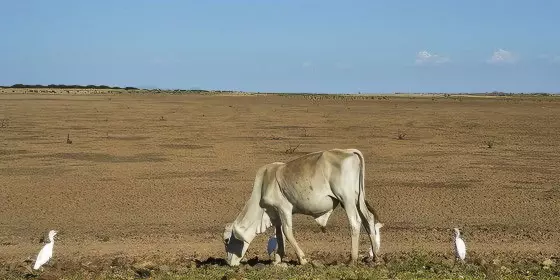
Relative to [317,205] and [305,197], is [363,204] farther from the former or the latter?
[305,197]

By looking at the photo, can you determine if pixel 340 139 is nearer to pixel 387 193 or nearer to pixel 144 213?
pixel 387 193

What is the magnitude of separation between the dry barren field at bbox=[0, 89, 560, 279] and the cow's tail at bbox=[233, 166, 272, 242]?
1.88ft

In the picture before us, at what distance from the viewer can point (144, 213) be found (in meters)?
19.8

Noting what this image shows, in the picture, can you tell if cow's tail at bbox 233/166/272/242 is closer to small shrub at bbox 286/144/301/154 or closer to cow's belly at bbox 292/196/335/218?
cow's belly at bbox 292/196/335/218

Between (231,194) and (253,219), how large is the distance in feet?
31.0

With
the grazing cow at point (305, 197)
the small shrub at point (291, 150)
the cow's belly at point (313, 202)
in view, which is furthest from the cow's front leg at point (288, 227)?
the small shrub at point (291, 150)

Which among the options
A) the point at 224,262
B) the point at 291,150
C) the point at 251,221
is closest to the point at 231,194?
the point at 224,262

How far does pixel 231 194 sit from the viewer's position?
2228cm

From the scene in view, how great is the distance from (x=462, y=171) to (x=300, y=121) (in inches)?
1050

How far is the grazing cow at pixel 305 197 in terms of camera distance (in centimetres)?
1241

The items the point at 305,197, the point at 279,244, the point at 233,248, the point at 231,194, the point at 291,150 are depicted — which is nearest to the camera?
the point at 305,197

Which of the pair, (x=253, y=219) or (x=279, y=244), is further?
(x=279, y=244)

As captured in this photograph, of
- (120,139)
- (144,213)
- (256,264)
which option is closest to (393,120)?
(120,139)

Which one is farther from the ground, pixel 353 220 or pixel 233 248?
pixel 353 220
